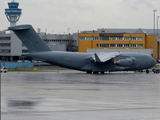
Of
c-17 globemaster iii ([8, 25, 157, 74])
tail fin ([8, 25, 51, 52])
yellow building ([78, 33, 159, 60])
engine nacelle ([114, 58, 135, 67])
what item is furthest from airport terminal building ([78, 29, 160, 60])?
tail fin ([8, 25, 51, 52])

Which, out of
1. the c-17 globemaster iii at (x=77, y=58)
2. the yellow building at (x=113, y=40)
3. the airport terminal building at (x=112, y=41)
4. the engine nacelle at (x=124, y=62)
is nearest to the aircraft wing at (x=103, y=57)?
the c-17 globemaster iii at (x=77, y=58)

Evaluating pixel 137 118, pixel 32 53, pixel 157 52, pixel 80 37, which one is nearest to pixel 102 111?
pixel 137 118

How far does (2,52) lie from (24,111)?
15622 centimetres

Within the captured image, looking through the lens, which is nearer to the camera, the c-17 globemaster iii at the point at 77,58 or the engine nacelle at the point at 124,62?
the c-17 globemaster iii at the point at 77,58

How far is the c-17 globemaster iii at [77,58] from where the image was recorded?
213ft

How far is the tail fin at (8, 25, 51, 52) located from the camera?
214 feet

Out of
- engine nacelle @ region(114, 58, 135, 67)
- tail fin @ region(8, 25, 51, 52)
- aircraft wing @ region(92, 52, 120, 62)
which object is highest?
tail fin @ region(8, 25, 51, 52)

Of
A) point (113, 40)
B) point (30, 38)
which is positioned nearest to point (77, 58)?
point (30, 38)

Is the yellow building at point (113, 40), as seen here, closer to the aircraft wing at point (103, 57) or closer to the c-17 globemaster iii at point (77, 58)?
the c-17 globemaster iii at point (77, 58)

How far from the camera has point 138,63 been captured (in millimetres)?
69688

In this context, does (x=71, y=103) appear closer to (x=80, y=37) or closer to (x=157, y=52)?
(x=80, y=37)

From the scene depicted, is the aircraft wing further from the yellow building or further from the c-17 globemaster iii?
the yellow building

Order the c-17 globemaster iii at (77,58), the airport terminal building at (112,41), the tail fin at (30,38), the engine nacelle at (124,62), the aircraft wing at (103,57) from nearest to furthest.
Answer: the c-17 globemaster iii at (77,58), the tail fin at (30,38), the aircraft wing at (103,57), the engine nacelle at (124,62), the airport terminal building at (112,41)

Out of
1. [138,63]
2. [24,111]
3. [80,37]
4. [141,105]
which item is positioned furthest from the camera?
[80,37]
